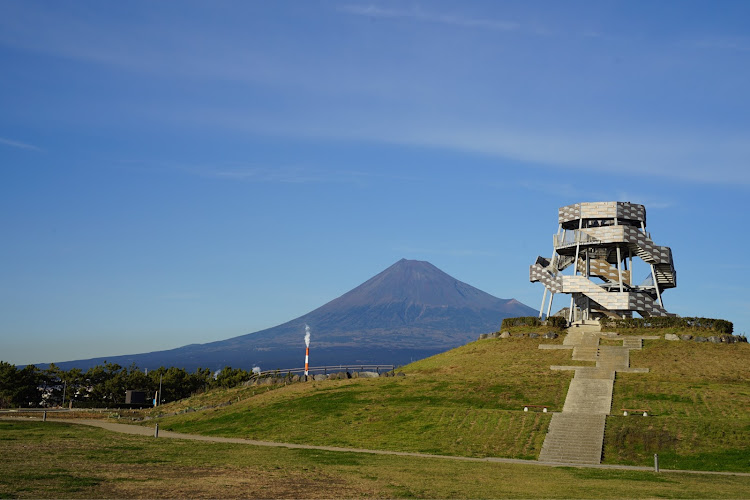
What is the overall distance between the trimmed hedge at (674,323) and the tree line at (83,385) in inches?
1802

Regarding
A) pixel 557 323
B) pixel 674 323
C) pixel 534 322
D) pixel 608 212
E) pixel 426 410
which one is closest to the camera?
pixel 426 410

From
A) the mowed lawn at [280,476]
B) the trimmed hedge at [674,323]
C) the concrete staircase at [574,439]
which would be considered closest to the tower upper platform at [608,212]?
the trimmed hedge at [674,323]

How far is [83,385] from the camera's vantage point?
91.4m

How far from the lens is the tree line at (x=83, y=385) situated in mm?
85312

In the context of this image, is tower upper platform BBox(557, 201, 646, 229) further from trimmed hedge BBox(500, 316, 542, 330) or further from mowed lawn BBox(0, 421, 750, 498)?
mowed lawn BBox(0, 421, 750, 498)

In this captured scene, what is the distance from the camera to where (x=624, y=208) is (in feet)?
283

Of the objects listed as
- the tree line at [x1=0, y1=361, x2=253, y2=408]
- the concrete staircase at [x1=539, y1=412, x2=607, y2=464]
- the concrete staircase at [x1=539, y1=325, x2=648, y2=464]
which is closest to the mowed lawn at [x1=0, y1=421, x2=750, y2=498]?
the concrete staircase at [x1=539, y1=412, x2=607, y2=464]

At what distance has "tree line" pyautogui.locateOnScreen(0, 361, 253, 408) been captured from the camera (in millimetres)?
85312

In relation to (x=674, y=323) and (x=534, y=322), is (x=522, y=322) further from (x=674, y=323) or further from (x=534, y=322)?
(x=674, y=323)

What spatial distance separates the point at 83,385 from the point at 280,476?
71.8 m

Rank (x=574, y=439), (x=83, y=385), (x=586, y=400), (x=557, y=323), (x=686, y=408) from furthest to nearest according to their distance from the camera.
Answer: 1. (x=83, y=385)
2. (x=557, y=323)
3. (x=586, y=400)
4. (x=686, y=408)
5. (x=574, y=439)

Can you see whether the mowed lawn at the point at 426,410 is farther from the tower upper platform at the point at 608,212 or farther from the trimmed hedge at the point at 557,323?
the tower upper platform at the point at 608,212

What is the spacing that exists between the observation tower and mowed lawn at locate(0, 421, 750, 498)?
5017cm

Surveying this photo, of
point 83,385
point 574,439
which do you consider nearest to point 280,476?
point 574,439
